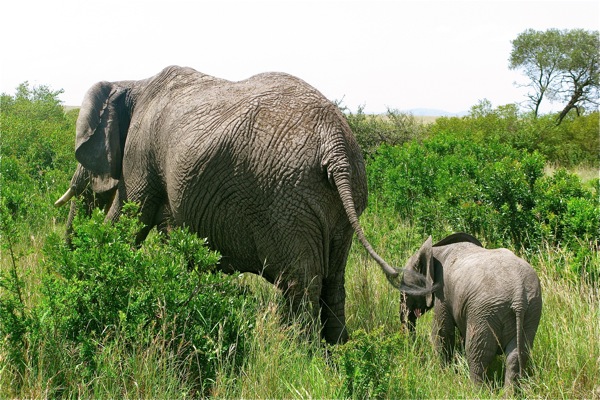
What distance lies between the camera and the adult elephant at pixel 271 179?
15.3 ft

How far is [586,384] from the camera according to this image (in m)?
4.36

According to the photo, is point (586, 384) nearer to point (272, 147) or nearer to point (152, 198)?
point (272, 147)

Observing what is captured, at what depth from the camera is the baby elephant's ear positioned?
16.3ft

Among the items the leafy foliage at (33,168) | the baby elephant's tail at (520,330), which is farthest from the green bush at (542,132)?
the baby elephant's tail at (520,330)

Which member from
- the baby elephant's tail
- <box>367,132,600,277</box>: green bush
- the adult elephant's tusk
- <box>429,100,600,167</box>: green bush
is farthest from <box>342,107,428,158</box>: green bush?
the baby elephant's tail

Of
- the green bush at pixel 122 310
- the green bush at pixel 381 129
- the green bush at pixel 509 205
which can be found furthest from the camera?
the green bush at pixel 381 129

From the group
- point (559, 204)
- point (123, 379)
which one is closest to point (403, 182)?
point (559, 204)

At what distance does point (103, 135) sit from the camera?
20.8 feet

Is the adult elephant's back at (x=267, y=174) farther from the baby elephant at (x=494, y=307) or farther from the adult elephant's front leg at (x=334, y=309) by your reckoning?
the baby elephant at (x=494, y=307)

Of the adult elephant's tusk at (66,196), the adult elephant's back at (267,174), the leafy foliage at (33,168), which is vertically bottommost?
the leafy foliage at (33,168)

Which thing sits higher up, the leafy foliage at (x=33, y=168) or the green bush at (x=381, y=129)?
the green bush at (x=381, y=129)

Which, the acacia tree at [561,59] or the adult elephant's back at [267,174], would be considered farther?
the acacia tree at [561,59]

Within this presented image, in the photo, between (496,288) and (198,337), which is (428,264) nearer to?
(496,288)

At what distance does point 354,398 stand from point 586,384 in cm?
155
